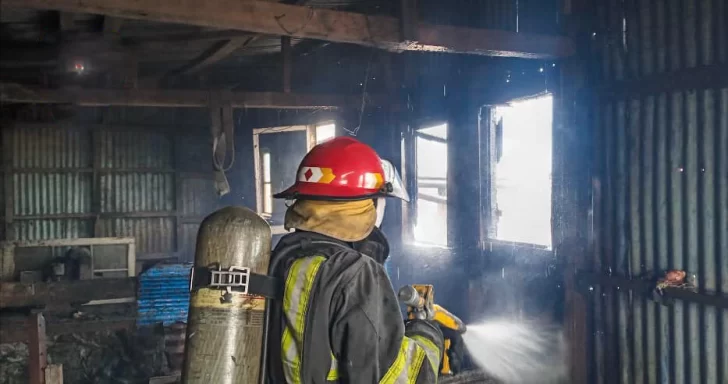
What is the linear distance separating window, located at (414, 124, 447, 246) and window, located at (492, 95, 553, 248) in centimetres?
118

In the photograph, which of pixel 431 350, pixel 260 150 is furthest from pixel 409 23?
pixel 260 150

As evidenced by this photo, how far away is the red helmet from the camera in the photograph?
90.7 inches

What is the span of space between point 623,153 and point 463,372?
2212 mm

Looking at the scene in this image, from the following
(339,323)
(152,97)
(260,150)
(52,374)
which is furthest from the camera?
(260,150)

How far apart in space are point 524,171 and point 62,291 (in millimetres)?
4335

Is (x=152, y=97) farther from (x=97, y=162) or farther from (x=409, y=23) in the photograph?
(x=97, y=162)

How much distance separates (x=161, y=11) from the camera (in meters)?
3.49

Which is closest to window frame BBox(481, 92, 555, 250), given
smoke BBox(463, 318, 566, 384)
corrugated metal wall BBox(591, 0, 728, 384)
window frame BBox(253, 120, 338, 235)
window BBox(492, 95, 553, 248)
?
window BBox(492, 95, 553, 248)

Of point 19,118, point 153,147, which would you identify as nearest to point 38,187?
point 19,118

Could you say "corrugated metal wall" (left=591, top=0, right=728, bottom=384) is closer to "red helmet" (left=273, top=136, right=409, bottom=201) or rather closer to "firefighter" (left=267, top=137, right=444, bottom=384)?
"firefighter" (left=267, top=137, right=444, bottom=384)

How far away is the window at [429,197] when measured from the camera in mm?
7523

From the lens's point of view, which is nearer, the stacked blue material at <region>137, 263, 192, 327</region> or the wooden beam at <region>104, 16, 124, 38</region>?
the wooden beam at <region>104, 16, 124, 38</region>

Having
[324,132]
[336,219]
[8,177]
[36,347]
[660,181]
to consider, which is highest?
[324,132]

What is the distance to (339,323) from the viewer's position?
2.01 meters
